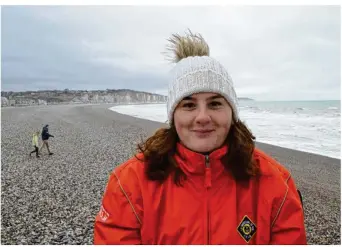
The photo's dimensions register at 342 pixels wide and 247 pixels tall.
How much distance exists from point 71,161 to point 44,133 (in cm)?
200

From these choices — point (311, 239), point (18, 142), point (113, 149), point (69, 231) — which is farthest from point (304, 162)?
point (18, 142)

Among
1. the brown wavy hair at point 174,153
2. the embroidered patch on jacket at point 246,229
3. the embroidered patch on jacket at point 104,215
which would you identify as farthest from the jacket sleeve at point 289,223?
the embroidered patch on jacket at point 104,215

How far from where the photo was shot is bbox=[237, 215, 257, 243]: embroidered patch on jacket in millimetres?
1832

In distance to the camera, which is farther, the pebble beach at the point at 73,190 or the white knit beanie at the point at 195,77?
the pebble beach at the point at 73,190

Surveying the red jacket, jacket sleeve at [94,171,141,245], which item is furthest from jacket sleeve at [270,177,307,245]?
jacket sleeve at [94,171,141,245]

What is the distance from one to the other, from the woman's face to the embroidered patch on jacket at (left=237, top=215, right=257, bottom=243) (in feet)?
1.51

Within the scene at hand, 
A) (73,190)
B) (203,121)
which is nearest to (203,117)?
(203,121)

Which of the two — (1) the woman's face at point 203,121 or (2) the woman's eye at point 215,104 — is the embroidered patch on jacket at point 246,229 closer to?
(1) the woman's face at point 203,121

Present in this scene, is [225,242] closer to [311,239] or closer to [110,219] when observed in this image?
[110,219]

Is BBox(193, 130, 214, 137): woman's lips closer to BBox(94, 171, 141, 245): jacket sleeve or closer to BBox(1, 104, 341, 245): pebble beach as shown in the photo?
BBox(94, 171, 141, 245): jacket sleeve

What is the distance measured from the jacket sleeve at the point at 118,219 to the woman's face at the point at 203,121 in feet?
1.63

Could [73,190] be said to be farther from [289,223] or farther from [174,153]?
[289,223]

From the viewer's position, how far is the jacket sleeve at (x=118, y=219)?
1800 mm

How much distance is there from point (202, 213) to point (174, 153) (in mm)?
426
